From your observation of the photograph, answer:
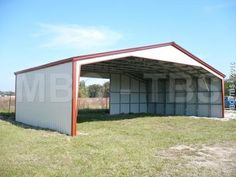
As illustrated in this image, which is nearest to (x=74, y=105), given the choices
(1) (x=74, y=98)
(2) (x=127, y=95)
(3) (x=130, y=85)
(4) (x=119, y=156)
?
(1) (x=74, y=98)

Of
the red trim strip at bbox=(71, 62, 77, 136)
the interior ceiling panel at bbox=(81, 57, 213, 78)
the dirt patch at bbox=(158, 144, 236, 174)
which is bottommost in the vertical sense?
the dirt patch at bbox=(158, 144, 236, 174)

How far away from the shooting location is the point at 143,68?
2205cm

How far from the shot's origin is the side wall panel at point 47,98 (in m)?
13.0

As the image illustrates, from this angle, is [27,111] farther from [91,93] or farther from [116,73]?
[91,93]

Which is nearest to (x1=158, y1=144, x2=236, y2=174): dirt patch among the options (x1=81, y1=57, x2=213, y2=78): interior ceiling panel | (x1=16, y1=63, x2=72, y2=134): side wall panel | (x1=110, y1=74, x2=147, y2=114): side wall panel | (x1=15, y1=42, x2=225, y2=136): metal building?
(x1=15, y1=42, x2=225, y2=136): metal building

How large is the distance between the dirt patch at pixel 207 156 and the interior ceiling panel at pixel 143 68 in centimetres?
996

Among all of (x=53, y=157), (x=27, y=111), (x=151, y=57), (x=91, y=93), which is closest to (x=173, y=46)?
(x=151, y=57)

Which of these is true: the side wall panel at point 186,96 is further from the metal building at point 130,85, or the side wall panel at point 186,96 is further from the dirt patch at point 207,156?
the dirt patch at point 207,156

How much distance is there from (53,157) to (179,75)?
1723 cm

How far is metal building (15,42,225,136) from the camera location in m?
13.3

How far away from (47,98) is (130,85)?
1150cm

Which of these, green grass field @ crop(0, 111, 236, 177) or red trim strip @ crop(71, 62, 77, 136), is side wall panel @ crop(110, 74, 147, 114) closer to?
red trim strip @ crop(71, 62, 77, 136)

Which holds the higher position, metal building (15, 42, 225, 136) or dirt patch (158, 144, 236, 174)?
metal building (15, 42, 225, 136)

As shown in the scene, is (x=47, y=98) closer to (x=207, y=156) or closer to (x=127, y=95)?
(x=207, y=156)
